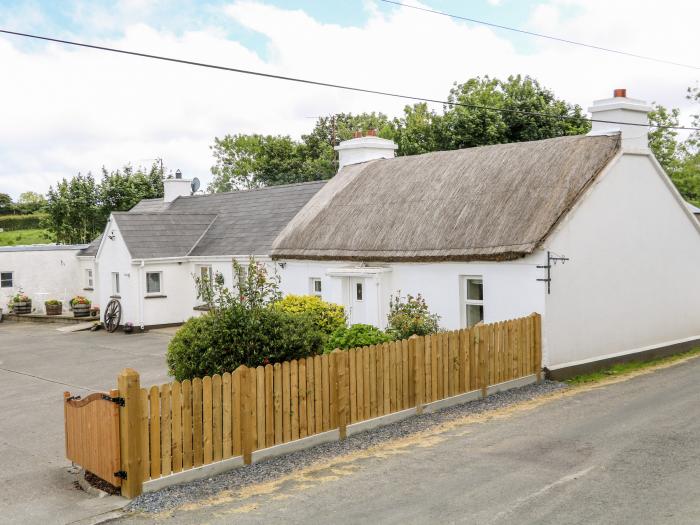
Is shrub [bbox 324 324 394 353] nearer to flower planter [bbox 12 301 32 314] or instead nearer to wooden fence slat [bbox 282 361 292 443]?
wooden fence slat [bbox 282 361 292 443]

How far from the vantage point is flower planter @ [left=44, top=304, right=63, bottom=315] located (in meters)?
33.2

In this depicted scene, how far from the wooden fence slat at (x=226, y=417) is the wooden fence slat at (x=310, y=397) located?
149 cm

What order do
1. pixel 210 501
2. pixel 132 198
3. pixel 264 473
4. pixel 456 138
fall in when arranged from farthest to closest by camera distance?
1. pixel 132 198
2. pixel 456 138
3. pixel 264 473
4. pixel 210 501

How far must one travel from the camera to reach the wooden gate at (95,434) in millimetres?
8984

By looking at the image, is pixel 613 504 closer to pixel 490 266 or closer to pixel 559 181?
pixel 490 266

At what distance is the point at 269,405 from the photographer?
10.5 m

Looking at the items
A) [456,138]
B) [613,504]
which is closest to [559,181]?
[613,504]

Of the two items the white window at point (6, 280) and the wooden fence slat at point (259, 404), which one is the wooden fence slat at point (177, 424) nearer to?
the wooden fence slat at point (259, 404)

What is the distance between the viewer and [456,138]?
3897 centimetres

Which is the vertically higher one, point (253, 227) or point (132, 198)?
point (132, 198)

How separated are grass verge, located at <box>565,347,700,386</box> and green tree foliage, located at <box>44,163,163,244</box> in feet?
120

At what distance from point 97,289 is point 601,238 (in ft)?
80.6

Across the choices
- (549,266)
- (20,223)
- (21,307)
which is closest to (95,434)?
(549,266)

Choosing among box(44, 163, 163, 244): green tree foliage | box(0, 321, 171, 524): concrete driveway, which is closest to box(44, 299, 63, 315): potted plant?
box(0, 321, 171, 524): concrete driveway
